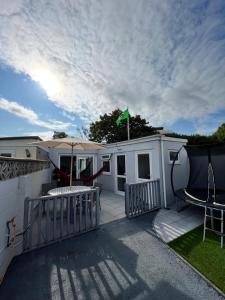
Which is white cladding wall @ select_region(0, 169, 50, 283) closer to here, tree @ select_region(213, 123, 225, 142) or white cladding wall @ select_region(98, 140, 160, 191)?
white cladding wall @ select_region(98, 140, 160, 191)

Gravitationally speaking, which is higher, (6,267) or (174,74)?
(174,74)

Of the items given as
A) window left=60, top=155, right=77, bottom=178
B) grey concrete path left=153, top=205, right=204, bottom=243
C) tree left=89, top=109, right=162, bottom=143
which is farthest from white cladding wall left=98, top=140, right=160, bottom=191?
tree left=89, top=109, right=162, bottom=143

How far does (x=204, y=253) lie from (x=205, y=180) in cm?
344

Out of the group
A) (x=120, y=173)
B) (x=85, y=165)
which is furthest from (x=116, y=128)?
(x=120, y=173)

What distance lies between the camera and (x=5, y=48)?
4023 millimetres

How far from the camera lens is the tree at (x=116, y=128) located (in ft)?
59.8

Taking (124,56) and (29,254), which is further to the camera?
(124,56)

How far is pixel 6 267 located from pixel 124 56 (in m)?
6.76

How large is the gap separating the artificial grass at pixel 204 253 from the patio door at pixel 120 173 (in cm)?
409

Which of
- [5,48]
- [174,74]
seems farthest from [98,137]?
[5,48]

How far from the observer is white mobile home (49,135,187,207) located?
5547 millimetres

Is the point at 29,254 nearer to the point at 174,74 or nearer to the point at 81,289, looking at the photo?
the point at 81,289

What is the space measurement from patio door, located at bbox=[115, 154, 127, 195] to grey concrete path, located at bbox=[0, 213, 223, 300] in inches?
164

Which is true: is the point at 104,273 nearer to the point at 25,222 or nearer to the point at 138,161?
the point at 25,222
